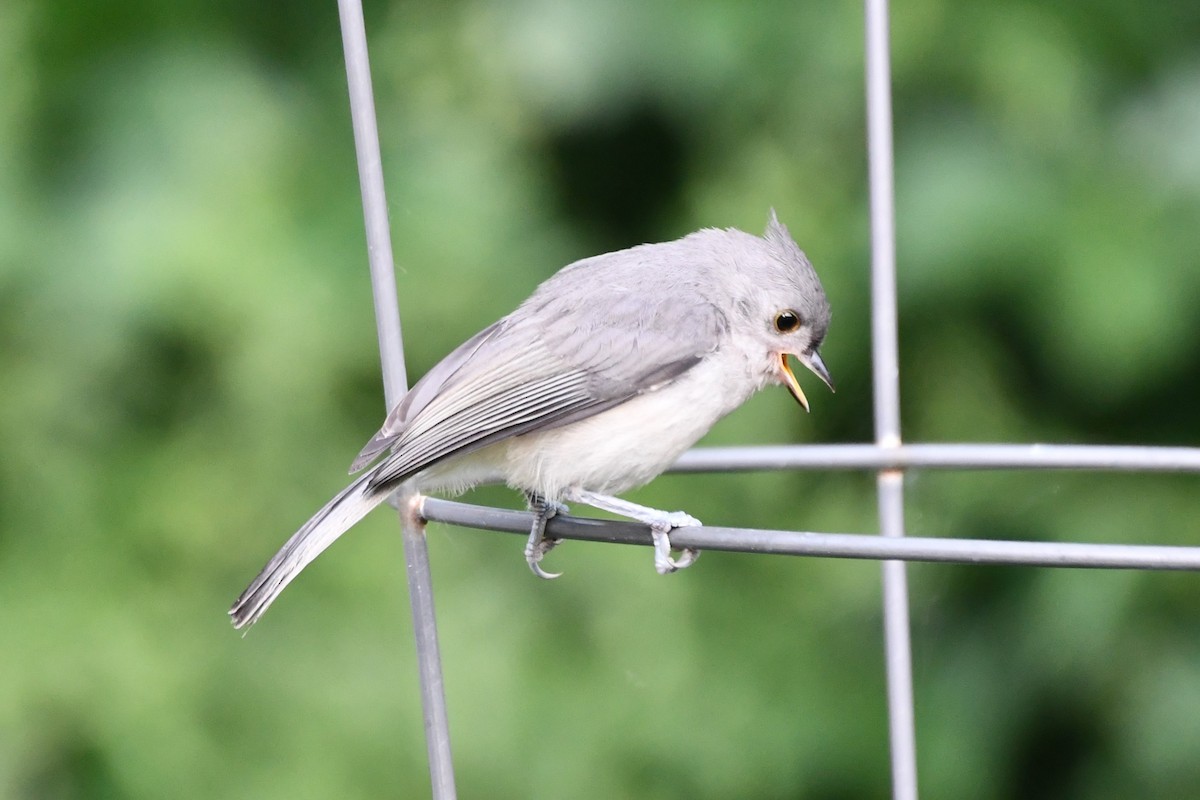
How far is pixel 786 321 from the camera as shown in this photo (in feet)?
5.91

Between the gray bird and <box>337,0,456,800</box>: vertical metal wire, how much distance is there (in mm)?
123

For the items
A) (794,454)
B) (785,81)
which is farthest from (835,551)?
(785,81)

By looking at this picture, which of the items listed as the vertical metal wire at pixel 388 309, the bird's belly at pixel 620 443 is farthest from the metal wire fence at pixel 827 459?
the bird's belly at pixel 620 443

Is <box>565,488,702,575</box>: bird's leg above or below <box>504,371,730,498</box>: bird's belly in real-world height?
below

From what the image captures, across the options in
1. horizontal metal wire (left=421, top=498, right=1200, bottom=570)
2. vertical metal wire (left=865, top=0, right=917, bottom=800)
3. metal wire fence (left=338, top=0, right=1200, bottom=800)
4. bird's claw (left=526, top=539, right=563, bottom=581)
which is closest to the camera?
horizontal metal wire (left=421, top=498, right=1200, bottom=570)

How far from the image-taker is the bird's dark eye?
1.80 m

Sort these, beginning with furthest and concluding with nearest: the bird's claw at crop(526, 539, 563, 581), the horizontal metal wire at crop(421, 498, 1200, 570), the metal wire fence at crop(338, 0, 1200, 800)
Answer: the bird's claw at crop(526, 539, 563, 581), the metal wire fence at crop(338, 0, 1200, 800), the horizontal metal wire at crop(421, 498, 1200, 570)

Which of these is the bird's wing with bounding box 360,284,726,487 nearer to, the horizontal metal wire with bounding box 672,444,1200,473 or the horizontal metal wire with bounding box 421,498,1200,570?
the horizontal metal wire with bounding box 672,444,1200,473

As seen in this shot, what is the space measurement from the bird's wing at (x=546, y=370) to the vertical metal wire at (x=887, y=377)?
8.9 inches

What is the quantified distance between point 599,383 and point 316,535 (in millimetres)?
389

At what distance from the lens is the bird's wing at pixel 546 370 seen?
1629 mm

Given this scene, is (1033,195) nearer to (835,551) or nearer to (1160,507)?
(1160,507)

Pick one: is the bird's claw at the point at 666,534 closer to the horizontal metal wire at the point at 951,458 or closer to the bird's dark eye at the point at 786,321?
the horizontal metal wire at the point at 951,458

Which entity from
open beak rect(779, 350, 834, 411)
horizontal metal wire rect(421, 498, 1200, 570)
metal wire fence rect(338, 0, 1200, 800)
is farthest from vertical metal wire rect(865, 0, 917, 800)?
horizontal metal wire rect(421, 498, 1200, 570)
